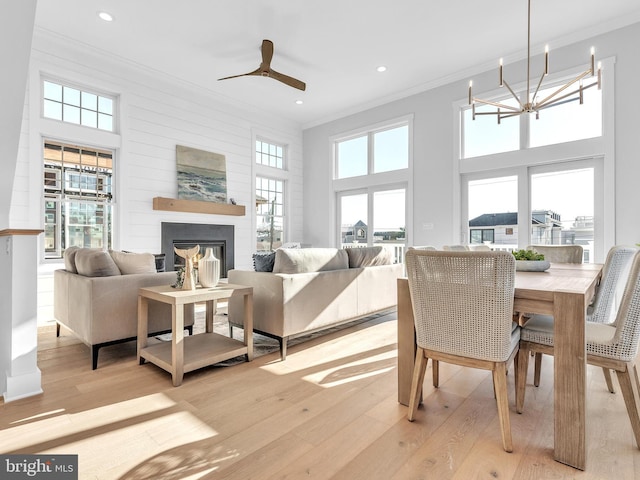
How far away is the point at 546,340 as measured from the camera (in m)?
1.78

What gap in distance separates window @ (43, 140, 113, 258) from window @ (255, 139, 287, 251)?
2.59 meters

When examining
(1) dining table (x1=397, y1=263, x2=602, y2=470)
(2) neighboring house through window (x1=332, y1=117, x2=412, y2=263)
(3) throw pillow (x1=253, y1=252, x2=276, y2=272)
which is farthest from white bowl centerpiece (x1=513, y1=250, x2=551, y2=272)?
(2) neighboring house through window (x1=332, y1=117, x2=412, y2=263)

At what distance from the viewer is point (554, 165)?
14.5ft

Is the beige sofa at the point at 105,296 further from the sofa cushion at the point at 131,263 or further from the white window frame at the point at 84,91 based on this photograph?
the white window frame at the point at 84,91

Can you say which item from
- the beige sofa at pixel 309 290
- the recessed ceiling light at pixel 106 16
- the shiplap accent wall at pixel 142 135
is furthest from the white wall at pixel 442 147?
the recessed ceiling light at pixel 106 16

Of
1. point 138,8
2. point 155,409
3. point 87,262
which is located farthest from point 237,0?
point 155,409

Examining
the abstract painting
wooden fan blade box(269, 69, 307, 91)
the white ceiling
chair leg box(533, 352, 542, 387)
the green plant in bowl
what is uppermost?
the white ceiling

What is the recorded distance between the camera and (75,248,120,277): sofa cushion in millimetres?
2705

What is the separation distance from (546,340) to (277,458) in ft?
4.76

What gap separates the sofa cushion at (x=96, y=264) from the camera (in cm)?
271

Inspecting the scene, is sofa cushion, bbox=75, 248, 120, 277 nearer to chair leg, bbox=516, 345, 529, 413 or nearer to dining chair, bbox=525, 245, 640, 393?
chair leg, bbox=516, 345, 529, 413

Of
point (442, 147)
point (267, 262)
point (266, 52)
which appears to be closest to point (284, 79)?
point (266, 52)

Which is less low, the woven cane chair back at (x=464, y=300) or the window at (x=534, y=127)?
the window at (x=534, y=127)

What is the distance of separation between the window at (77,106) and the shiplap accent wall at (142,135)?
12 cm
